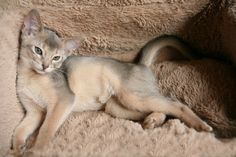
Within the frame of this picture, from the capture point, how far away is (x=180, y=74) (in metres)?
1.44

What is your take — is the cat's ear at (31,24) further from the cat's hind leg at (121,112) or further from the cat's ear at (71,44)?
the cat's hind leg at (121,112)

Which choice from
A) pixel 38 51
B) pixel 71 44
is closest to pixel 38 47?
pixel 38 51

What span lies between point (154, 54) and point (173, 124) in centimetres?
36

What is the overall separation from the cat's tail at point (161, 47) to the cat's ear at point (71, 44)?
0.86 ft

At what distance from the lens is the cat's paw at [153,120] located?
1.28m

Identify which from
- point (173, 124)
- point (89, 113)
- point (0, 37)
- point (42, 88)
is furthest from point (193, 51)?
point (0, 37)

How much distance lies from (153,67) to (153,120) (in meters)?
0.30

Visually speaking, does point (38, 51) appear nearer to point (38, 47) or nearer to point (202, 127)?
point (38, 47)

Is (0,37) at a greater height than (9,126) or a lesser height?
greater

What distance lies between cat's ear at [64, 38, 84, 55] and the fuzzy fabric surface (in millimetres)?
71

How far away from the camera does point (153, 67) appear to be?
152 cm

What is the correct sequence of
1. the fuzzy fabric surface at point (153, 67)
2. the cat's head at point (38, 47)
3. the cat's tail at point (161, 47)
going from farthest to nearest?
the cat's tail at point (161, 47) < the cat's head at point (38, 47) < the fuzzy fabric surface at point (153, 67)

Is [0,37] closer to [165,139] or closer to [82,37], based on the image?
[82,37]

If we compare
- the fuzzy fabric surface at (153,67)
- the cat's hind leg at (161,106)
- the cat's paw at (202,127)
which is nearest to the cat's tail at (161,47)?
the fuzzy fabric surface at (153,67)
